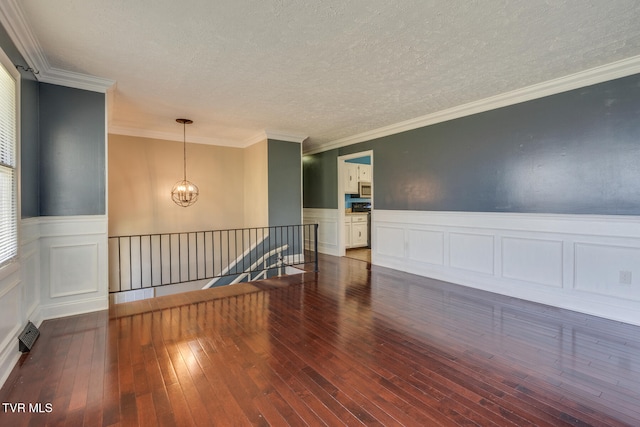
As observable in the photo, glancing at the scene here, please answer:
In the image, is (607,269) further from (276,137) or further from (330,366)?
(276,137)

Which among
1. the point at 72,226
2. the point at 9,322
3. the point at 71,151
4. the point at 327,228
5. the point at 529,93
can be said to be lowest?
the point at 9,322

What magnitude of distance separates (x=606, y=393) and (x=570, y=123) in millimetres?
2862

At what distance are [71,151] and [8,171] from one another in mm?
1081

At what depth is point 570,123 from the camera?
3.49 metres

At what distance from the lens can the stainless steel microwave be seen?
832 cm

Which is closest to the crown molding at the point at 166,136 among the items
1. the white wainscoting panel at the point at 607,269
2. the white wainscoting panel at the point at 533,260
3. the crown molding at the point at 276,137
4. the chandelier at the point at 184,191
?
the chandelier at the point at 184,191

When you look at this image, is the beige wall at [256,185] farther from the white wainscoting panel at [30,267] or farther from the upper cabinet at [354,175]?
the white wainscoting panel at [30,267]

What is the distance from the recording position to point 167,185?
6.25m

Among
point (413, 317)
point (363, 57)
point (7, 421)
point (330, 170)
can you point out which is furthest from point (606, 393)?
point (330, 170)

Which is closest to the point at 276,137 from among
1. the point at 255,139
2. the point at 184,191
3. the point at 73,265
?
the point at 255,139

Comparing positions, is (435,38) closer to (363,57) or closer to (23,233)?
(363,57)

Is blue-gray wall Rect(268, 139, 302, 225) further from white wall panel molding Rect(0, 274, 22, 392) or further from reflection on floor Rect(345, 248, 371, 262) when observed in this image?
white wall panel molding Rect(0, 274, 22, 392)

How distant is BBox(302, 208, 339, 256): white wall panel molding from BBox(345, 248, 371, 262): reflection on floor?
0.40m

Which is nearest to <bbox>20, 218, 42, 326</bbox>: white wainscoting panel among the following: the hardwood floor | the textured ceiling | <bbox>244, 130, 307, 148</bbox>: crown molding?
the hardwood floor
